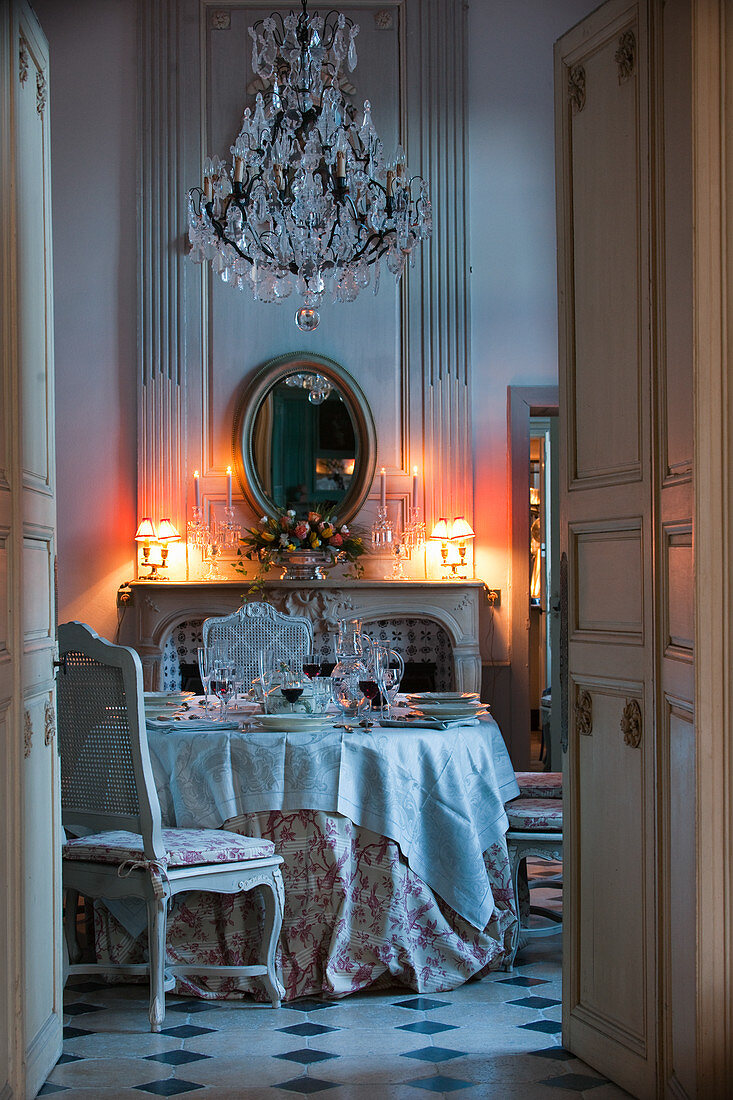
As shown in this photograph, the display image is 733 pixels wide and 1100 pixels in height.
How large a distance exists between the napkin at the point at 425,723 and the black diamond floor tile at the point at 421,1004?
0.82m

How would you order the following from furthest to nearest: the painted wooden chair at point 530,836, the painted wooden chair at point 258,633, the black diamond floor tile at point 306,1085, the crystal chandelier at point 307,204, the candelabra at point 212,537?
the candelabra at point 212,537, the painted wooden chair at point 258,633, the crystal chandelier at point 307,204, the painted wooden chair at point 530,836, the black diamond floor tile at point 306,1085

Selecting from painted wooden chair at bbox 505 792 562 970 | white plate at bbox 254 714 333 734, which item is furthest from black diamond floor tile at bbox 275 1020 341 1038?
white plate at bbox 254 714 333 734

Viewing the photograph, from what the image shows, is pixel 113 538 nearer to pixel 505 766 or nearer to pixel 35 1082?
pixel 505 766

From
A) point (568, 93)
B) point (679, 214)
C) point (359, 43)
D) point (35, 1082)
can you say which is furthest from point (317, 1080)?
point (359, 43)

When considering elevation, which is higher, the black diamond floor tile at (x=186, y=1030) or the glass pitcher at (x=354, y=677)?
the glass pitcher at (x=354, y=677)

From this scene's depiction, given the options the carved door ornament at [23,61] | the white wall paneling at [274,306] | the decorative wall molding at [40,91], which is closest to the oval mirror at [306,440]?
the white wall paneling at [274,306]

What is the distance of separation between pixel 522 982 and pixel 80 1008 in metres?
1.35

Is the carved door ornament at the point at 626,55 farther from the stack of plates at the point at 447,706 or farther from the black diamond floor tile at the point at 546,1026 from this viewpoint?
the black diamond floor tile at the point at 546,1026

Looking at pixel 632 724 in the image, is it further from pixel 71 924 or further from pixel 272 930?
pixel 71 924

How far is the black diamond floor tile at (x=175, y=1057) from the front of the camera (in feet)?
9.57

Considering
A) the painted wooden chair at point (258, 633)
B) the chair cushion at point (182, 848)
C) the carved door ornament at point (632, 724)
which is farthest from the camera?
the painted wooden chair at point (258, 633)

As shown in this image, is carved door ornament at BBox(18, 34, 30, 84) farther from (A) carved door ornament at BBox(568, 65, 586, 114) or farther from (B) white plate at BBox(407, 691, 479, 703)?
(B) white plate at BBox(407, 691, 479, 703)

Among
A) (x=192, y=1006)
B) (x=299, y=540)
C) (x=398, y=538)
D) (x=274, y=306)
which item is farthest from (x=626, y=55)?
(x=274, y=306)

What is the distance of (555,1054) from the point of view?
9.58 ft
